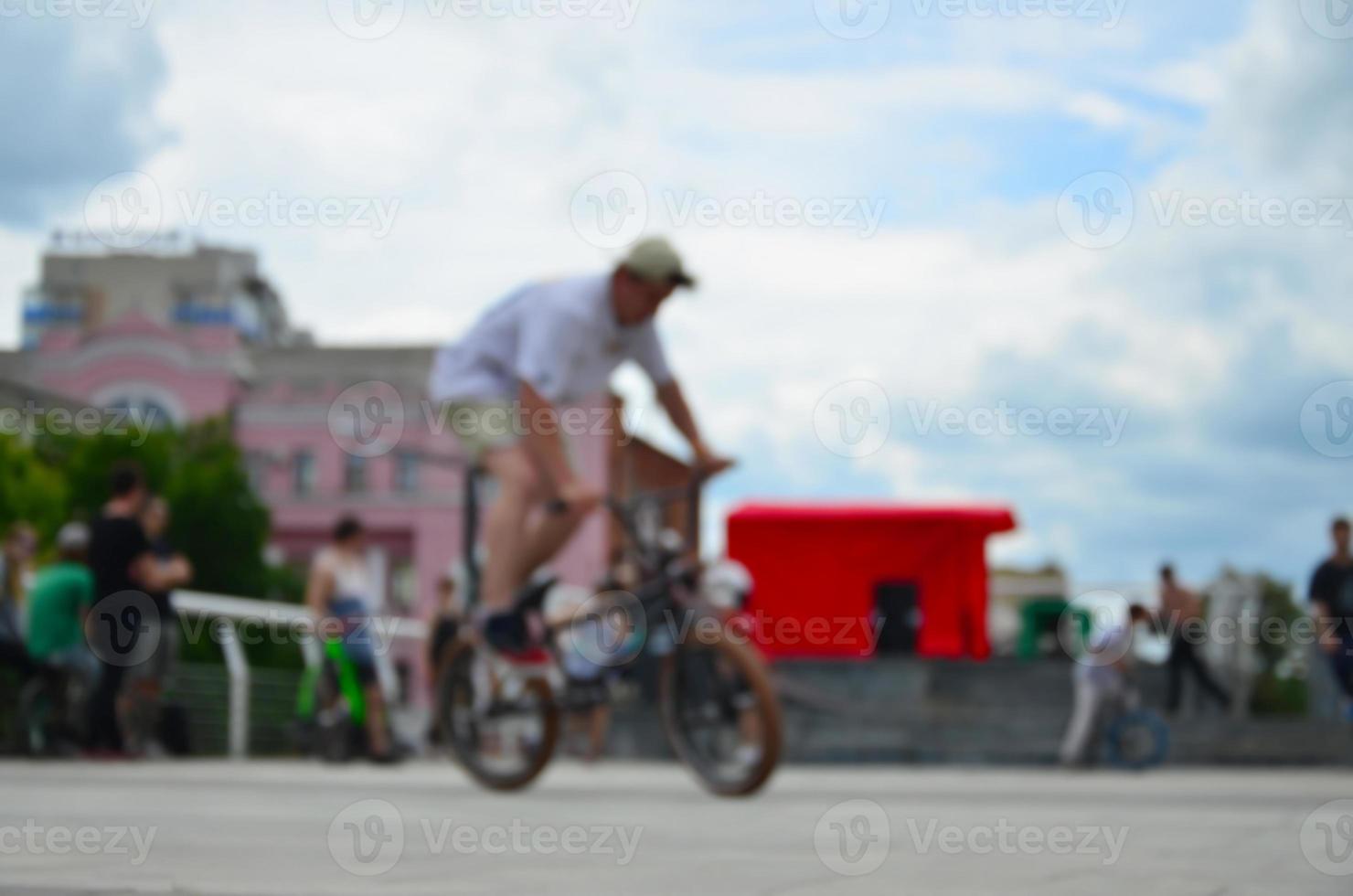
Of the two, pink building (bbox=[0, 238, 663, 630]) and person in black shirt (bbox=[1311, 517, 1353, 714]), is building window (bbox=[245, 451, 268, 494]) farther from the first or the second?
person in black shirt (bbox=[1311, 517, 1353, 714])

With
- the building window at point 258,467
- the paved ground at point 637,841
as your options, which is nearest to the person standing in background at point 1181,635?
the paved ground at point 637,841

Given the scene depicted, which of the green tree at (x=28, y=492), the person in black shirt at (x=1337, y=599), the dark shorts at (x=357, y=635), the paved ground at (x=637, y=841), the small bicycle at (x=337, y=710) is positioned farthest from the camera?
the green tree at (x=28, y=492)

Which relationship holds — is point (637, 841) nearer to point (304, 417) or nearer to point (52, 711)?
point (52, 711)

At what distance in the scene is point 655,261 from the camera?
6965 millimetres

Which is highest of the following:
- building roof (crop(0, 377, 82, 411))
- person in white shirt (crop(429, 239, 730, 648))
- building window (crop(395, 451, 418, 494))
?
building roof (crop(0, 377, 82, 411))

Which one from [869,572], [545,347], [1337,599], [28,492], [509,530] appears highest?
[28,492]

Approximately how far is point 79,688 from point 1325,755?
1084cm

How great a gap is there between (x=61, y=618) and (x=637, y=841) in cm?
745

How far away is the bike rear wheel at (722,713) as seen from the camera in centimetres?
692

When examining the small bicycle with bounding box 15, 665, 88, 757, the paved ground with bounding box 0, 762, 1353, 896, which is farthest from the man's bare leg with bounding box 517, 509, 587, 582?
the small bicycle with bounding box 15, 665, 88, 757

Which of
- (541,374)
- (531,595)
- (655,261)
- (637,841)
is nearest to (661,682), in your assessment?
(531,595)

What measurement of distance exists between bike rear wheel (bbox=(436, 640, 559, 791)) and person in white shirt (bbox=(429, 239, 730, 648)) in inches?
14.7

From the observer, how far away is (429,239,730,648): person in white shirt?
684 cm

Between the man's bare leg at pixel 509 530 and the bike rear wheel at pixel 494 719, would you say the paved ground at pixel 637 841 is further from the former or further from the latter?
the man's bare leg at pixel 509 530
